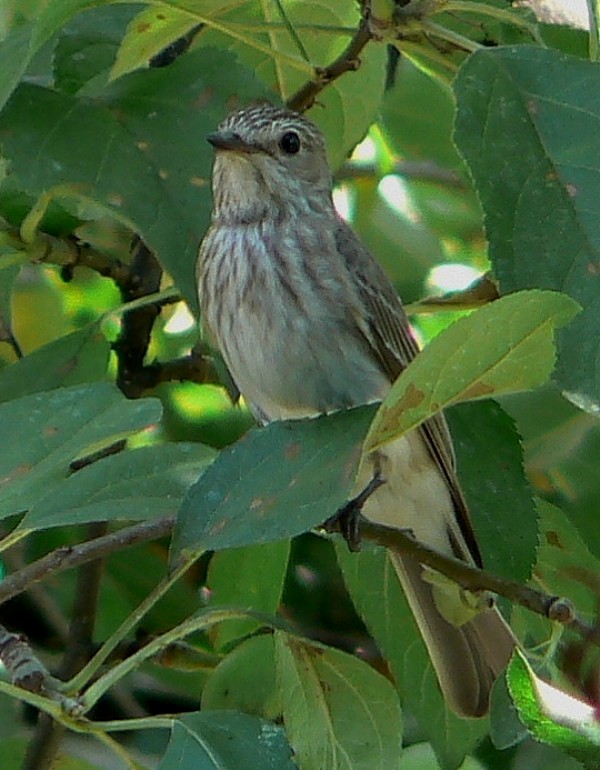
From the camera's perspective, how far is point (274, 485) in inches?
68.1

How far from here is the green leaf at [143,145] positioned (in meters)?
2.50

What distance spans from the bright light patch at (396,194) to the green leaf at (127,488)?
5.74 ft

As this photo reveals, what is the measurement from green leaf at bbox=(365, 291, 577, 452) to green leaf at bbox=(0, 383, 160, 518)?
330mm

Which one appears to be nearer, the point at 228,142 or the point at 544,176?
the point at 544,176

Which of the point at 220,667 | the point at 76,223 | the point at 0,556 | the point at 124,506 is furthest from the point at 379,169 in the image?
the point at 124,506

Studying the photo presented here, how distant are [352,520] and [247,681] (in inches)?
12.6

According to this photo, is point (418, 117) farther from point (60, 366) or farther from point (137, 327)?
point (60, 366)

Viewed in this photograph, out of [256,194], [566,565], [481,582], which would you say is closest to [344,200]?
[256,194]

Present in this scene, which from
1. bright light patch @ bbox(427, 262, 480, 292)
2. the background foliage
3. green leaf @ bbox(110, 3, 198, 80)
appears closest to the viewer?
the background foliage

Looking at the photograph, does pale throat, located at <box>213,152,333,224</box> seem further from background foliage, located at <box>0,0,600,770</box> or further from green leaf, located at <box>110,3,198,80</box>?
green leaf, located at <box>110,3,198,80</box>

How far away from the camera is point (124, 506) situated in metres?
1.86

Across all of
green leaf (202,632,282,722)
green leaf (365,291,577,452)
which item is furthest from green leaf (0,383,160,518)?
green leaf (202,632,282,722)

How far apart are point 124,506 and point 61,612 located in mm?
1819

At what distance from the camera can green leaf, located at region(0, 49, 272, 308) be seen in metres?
2.50
